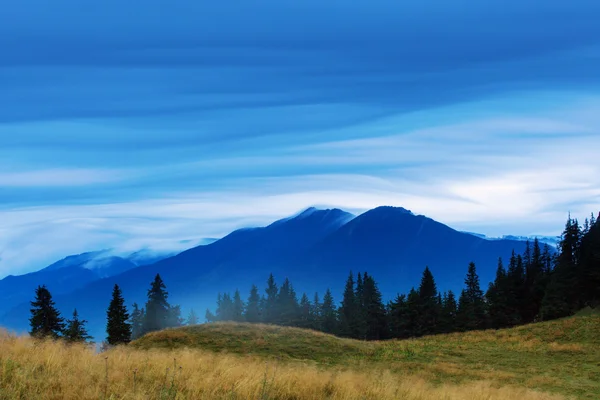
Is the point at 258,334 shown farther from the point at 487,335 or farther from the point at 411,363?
the point at 487,335

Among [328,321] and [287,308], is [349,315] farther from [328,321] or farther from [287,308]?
[287,308]

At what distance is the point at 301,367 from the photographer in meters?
16.6

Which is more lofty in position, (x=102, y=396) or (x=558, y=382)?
(x=102, y=396)

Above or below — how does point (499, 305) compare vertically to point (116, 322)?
below

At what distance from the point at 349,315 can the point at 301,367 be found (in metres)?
75.3

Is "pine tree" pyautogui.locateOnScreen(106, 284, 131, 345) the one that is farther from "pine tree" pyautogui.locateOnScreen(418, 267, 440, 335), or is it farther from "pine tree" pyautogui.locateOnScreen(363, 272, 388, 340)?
"pine tree" pyautogui.locateOnScreen(418, 267, 440, 335)

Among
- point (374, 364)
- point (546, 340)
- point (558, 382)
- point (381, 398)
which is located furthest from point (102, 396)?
point (546, 340)

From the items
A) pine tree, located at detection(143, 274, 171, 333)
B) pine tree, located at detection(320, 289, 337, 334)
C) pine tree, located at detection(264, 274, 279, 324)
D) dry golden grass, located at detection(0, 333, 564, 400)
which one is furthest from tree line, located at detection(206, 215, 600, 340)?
dry golden grass, located at detection(0, 333, 564, 400)

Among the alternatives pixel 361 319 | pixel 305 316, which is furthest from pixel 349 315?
pixel 305 316

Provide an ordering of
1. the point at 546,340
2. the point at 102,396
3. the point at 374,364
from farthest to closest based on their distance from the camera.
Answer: the point at 546,340
the point at 374,364
the point at 102,396

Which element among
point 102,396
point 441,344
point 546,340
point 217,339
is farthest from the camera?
point 546,340

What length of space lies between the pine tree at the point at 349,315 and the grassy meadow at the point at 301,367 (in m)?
40.5

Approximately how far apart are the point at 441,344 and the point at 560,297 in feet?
127

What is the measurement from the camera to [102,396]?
8.16m
